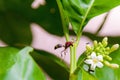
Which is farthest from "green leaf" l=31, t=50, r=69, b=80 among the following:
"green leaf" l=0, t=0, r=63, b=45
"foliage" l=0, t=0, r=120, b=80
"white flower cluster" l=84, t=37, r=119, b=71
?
"white flower cluster" l=84, t=37, r=119, b=71

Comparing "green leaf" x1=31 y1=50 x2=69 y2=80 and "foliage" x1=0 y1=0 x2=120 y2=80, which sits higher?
"foliage" x1=0 y1=0 x2=120 y2=80

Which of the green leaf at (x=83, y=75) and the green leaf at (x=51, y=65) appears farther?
the green leaf at (x=51, y=65)

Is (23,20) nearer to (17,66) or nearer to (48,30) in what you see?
(48,30)

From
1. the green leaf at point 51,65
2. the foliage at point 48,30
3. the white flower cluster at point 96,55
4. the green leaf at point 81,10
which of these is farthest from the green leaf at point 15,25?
the white flower cluster at point 96,55

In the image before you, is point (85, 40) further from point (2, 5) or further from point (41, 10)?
point (2, 5)

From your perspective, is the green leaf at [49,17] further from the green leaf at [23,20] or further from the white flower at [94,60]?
the white flower at [94,60]

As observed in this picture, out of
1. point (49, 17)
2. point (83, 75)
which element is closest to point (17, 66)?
point (83, 75)

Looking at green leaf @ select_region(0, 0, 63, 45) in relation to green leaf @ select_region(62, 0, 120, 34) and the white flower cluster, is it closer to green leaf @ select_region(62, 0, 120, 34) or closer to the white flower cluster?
green leaf @ select_region(62, 0, 120, 34)

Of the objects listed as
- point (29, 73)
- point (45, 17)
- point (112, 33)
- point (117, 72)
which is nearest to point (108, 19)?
point (112, 33)

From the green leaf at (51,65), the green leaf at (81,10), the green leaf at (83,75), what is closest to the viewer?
the green leaf at (83,75)
